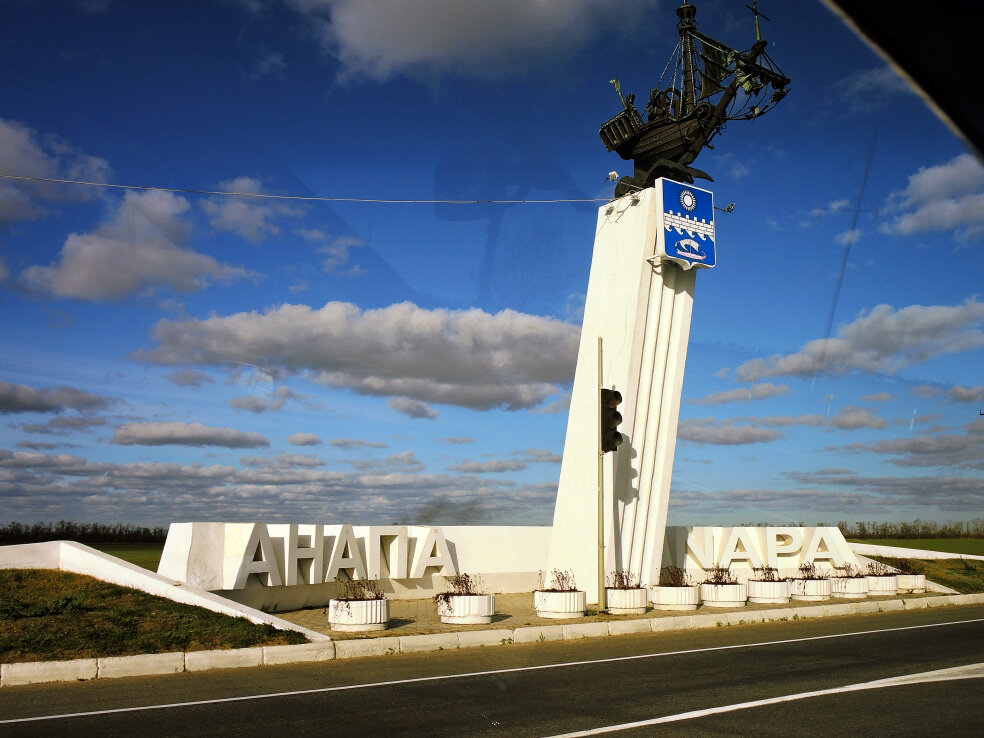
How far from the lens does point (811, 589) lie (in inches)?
961

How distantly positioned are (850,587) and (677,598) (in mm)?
7956

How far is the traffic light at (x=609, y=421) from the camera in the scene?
18703 mm

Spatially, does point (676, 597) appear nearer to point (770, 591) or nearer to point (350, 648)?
point (770, 591)

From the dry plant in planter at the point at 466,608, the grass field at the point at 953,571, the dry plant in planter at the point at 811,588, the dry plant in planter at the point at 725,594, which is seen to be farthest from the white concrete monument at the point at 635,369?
the grass field at the point at 953,571

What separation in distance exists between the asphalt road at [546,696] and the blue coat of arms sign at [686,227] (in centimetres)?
1124

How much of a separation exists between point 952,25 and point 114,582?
16705 mm

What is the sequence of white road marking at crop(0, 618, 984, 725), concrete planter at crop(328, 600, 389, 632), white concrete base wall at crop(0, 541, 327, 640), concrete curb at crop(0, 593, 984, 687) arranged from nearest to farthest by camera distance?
white road marking at crop(0, 618, 984, 725)
concrete curb at crop(0, 593, 984, 687)
white concrete base wall at crop(0, 541, 327, 640)
concrete planter at crop(328, 600, 389, 632)

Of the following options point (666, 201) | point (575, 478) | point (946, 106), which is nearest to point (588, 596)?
point (575, 478)

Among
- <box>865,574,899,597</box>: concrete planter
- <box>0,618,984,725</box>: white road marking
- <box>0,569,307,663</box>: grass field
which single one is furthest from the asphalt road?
<box>865,574,899,597</box>: concrete planter

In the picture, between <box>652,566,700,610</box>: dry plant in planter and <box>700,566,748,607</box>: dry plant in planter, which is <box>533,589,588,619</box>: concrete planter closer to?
<box>652,566,700,610</box>: dry plant in planter

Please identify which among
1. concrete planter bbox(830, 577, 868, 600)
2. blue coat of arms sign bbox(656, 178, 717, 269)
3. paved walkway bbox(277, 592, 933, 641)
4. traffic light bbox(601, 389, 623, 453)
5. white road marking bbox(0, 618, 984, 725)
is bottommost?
paved walkway bbox(277, 592, 933, 641)

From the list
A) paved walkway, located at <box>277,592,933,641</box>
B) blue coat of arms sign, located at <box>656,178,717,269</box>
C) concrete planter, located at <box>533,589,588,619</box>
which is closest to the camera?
paved walkway, located at <box>277,592,933,641</box>

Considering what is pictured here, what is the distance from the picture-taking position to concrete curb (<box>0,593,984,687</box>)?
1112 centimetres

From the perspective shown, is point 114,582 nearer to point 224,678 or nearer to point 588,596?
point 224,678
